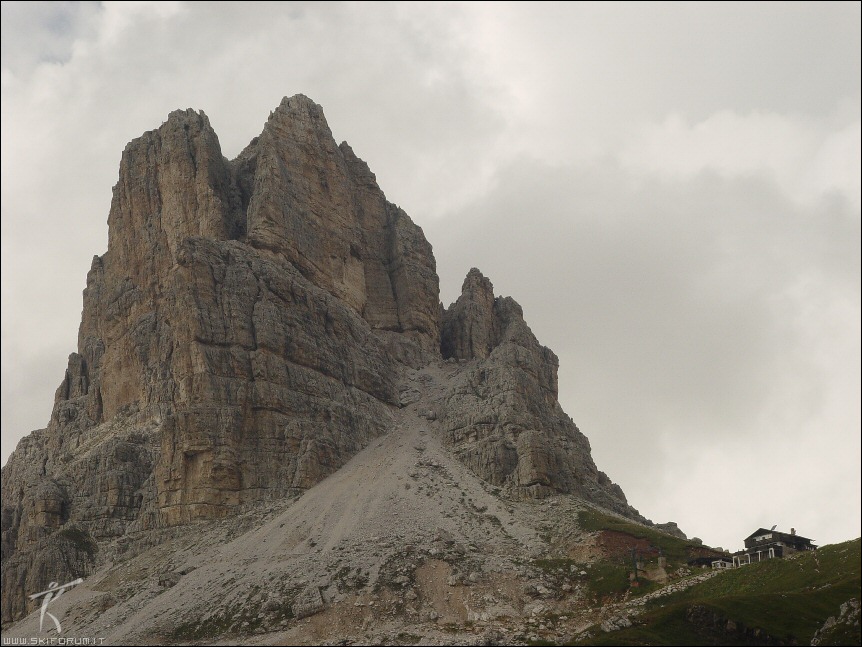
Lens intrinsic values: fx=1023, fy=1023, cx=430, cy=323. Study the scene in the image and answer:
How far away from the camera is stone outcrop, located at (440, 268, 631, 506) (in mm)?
135875

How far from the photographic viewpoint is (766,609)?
263ft

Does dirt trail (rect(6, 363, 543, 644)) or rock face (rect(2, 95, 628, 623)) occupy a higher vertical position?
rock face (rect(2, 95, 628, 623))

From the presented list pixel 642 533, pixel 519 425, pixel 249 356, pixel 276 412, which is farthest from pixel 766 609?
pixel 249 356

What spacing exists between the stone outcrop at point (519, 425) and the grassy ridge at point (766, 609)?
4324cm

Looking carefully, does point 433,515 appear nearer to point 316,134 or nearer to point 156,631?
point 156,631

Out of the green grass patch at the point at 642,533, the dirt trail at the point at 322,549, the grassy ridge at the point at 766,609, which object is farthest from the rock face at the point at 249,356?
the grassy ridge at the point at 766,609

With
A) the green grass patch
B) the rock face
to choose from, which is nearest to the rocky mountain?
the rock face

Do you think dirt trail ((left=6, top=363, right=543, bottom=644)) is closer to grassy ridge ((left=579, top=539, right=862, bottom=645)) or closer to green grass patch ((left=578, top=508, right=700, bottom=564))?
green grass patch ((left=578, top=508, right=700, bottom=564))

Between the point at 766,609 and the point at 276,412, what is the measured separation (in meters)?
79.6

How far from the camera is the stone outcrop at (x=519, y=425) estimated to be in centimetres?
13588

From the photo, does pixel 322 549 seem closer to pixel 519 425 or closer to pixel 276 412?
pixel 276 412

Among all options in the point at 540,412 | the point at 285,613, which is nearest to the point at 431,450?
the point at 540,412

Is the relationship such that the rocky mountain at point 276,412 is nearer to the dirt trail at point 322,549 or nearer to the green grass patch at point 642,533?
the dirt trail at point 322,549

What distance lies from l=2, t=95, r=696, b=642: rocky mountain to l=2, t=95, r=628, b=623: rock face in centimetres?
38
